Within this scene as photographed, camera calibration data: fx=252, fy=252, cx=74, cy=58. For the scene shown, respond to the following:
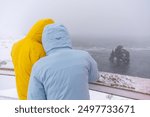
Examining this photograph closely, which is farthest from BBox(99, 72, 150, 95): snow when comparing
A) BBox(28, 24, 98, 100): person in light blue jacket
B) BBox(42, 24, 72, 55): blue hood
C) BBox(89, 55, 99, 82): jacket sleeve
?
BBox(42, 24, 72, 55): blue hood

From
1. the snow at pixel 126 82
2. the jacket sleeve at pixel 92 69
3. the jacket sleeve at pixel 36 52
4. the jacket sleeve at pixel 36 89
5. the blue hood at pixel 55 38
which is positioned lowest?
the snow at pixel 126 82

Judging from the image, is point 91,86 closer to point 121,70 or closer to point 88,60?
point 121,70

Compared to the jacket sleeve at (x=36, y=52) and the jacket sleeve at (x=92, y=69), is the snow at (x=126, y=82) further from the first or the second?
the jacket sleeve at (x=36, y=52)

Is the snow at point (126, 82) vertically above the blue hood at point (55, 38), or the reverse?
the blue hood at point (55, 38)

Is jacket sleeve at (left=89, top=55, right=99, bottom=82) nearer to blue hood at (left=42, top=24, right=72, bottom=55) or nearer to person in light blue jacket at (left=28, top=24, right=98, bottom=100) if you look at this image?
person in light blue jacket at (left=28, top=24, right=98, bottom=100)

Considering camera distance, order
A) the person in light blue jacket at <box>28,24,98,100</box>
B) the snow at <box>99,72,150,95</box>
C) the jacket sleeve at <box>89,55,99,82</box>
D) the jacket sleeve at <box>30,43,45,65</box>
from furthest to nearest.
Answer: the snow at <box>99,72,150,95</box>
the jacket sleeve at <box>30,43,45,65</box>
the jacket sleeve at <box>89,55,99,82</box>
the person in light blue jacket at <box>28,24,98,100</box>

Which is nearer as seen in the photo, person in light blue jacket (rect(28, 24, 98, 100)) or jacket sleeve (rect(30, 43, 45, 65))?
person in light blue jacket (rect(28, 24, 98, 100))

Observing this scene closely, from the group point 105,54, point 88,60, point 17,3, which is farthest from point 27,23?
point 88,60

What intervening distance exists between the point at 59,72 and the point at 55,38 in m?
0.22

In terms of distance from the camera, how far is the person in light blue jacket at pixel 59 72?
146 centimetres

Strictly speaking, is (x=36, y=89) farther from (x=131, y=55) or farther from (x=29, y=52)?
(x=131, y=55)

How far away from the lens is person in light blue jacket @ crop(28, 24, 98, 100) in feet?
4.81

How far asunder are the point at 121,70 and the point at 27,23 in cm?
110

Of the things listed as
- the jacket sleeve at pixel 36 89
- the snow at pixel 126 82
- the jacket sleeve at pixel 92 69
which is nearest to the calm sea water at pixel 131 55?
the snow at pixel 126 82
